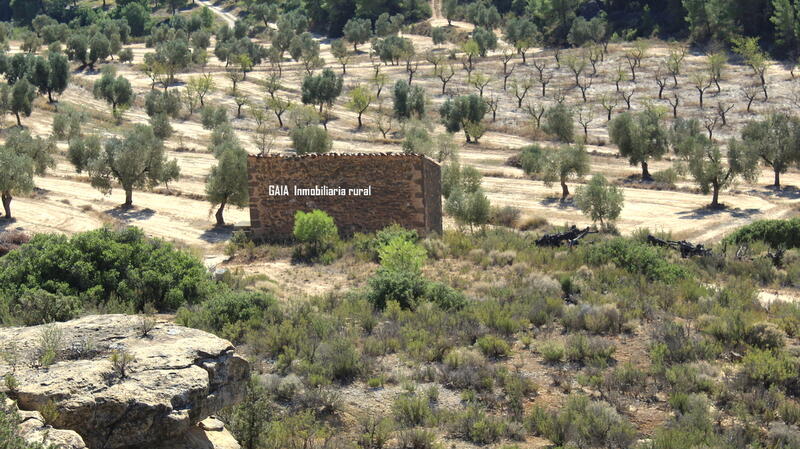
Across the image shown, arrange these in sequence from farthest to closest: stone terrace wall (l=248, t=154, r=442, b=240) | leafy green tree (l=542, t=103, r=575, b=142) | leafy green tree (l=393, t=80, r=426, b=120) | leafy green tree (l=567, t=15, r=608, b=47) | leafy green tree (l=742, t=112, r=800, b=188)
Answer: leafy green tree (l=567, t=15, r=608, b=47)
leafy green tree (l=393, t=80, r=426, b=120)
leafy green tree (l=542, t=103, r=575, b=142)
leafy green tree (l=742, t=112, r=800, b=188)
stone terrace wall (l=248, t=154, r=442, b=240)

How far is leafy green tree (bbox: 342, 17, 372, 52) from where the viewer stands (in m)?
100

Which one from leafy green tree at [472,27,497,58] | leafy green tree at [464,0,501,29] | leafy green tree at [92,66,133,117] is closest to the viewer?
leafy green tree at [92,66,133,117]

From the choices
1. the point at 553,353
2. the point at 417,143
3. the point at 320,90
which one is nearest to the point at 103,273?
the point at 553,353

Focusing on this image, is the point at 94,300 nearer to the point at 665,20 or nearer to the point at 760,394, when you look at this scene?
the point at 760,394

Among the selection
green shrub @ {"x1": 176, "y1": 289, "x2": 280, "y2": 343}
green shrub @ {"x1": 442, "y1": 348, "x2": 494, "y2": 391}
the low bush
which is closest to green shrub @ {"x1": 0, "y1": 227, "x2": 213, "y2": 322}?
green shrub @ {"x1": 176, "y1": 289, "x2": 280, "y2": 343}

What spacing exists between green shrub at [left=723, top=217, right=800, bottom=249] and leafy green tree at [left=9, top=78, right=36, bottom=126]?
50345 mm

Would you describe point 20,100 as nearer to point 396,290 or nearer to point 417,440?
point 396,290

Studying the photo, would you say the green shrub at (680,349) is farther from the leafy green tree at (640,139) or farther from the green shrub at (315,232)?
the leafy green tree at (640,139)

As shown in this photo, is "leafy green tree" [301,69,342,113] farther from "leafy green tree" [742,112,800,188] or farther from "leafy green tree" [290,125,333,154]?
"leafy green tree" [742,112,800,188]

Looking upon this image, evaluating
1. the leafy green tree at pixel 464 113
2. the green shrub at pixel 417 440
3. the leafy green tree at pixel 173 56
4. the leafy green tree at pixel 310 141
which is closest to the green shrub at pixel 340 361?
the green shrub at pixel 417 440

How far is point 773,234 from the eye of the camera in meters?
27.6

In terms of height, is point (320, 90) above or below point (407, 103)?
above

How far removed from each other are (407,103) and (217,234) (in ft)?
119

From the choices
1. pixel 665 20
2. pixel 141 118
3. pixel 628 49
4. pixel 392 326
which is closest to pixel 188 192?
pixel 141 118
